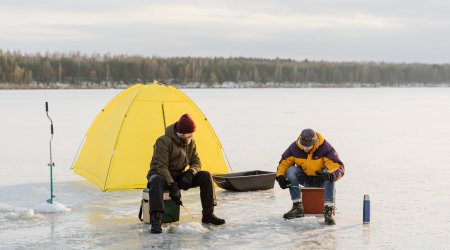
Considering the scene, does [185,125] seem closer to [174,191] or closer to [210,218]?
[174,191]

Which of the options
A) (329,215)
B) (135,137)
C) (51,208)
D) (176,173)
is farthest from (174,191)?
(135,137)

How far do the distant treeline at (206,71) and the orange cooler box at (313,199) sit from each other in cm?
9902

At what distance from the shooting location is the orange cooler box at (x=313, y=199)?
23.9 ft

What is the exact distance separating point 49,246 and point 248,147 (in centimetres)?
881

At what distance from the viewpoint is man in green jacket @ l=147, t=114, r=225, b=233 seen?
6777 millimetres

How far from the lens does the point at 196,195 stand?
8977 millimetres

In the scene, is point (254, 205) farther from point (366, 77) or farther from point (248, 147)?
point (366, 77)

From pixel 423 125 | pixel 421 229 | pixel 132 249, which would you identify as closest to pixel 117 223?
pixel 132 249

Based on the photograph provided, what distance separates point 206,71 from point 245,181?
108 metres

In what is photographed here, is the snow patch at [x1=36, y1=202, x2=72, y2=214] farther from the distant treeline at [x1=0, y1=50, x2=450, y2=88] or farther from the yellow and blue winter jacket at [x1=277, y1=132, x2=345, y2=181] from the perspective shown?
the distant treeline at [x1=0, y1=50, x2=450, y2=88]

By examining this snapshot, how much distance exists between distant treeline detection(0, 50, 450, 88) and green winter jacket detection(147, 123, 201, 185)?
325 ft

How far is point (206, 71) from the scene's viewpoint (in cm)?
11631

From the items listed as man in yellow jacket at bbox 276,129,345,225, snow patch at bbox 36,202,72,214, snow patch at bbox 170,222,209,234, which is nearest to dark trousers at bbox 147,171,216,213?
snow patch at bbox 170,222,209,234

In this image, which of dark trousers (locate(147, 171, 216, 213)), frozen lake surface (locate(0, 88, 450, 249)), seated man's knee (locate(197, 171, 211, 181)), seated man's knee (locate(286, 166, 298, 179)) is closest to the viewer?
frozen lake surface (locate(0, 88, 450, 249))
